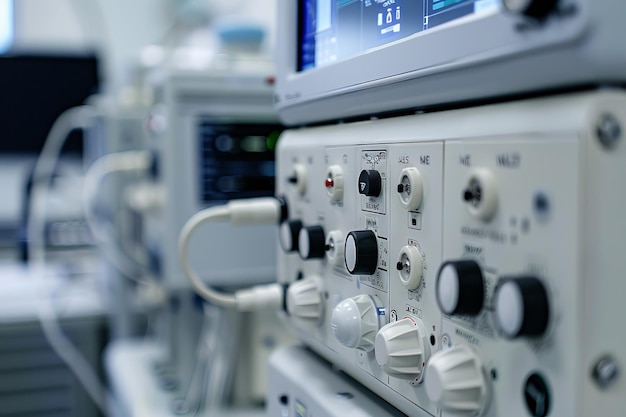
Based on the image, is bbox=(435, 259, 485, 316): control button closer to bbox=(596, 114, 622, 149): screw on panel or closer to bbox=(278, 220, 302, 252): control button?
bbox=(596, 114, 622, 149): screw on panel

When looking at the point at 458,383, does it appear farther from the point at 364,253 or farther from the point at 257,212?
the point at 257,212

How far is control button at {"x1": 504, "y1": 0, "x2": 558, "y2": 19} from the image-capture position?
1.02ft

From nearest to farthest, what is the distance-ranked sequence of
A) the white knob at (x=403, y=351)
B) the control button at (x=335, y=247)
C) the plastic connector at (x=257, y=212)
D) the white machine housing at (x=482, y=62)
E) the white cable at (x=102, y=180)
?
the white machine housing at (x=482, y=62) < the white knob at (x=403, y=351) < the control button at (x=335, y=247) < the plastic connector at (x=257, y=212) < the white cable at (x=102, y=180)

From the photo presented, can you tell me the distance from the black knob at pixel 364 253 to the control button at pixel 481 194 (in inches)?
5.1

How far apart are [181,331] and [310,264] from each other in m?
0.58

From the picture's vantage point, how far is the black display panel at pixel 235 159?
1.06m

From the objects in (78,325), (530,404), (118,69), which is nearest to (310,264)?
(530,404)

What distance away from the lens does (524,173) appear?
0.34 m

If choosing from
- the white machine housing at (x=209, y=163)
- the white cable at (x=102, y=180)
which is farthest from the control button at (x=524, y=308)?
the white cable at (x=102, y=180)

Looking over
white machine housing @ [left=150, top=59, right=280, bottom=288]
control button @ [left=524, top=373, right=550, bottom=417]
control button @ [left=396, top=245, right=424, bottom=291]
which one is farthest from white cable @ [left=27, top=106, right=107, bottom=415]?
control button @ [left=524, top=373, right=550, bottom=417]

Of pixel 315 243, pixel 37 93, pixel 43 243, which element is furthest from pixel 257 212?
pixel 37 93

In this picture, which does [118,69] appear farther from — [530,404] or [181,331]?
[530,404]

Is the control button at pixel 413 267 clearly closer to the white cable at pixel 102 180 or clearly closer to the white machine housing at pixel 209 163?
the white machine housing at pixel 209 163

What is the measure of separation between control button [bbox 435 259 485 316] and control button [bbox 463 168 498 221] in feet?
0.09
